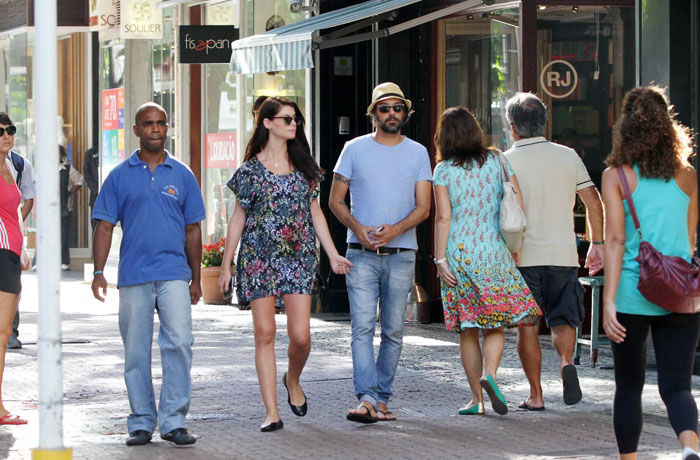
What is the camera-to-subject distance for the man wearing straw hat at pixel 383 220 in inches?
313

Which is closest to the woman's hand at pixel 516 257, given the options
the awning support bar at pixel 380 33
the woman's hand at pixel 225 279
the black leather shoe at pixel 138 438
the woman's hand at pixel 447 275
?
the woman's hand at pixel 447 275

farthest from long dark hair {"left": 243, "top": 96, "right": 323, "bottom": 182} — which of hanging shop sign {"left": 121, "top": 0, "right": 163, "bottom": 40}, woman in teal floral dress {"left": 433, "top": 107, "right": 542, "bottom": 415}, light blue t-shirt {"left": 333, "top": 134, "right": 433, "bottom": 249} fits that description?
hanging shop sign {"left": 121, "top": 0, "right": 163, "bottom": 40}

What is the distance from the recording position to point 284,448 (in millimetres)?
7164

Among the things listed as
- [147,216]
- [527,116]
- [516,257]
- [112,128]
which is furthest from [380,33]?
[112,128]

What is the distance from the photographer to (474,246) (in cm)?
795

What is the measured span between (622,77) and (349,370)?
3744 millimetres

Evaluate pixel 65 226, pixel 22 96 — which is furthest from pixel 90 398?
pixel 22 96

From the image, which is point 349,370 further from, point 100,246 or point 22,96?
point 22,96

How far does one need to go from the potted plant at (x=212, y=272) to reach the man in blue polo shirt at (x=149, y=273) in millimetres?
8261

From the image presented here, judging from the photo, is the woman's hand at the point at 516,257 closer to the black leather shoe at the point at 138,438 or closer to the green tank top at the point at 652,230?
the green tank top at the point at 652,230

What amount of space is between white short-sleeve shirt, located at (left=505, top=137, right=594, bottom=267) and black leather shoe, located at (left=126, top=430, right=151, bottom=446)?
2474mm

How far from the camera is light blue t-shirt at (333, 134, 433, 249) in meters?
8.00

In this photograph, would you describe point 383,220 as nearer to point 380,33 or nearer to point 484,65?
point 484,65

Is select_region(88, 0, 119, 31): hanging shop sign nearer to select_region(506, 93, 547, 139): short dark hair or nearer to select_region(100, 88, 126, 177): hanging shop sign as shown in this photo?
select_region(100, 88, 126, 177): hanging shop sign
